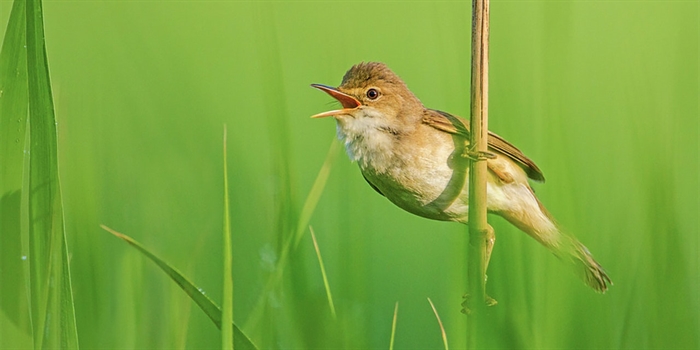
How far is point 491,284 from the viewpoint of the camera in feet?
5.97

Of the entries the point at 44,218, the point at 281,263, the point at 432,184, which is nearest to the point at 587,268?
the point at 432,184

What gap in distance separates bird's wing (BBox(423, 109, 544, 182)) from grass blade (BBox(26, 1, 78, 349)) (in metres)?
1.12

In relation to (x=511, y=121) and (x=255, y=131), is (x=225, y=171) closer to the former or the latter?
(x=511, y=121)

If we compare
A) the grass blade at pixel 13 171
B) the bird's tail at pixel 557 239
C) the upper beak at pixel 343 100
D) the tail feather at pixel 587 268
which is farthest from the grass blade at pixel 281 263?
the tail feather at pixel 587 268

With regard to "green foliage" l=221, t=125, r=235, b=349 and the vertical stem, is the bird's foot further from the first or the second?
"green foliage" l=221, t=125, r=235, b=349

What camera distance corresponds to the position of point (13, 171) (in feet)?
4.92

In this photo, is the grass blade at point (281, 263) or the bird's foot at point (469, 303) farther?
the grass blade at point (281, 263)

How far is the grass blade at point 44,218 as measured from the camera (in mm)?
1379

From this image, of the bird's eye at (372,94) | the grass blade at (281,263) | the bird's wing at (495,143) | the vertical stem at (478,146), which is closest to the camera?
the vertical stem at (478,146)

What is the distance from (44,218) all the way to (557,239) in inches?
53.7

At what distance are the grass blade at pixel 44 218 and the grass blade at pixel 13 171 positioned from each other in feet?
0.19

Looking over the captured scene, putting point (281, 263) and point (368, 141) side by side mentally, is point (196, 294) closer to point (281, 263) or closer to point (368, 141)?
point (281, 263)

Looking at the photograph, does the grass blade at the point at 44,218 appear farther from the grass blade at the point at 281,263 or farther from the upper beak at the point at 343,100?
the upper beak at the point at 343,100

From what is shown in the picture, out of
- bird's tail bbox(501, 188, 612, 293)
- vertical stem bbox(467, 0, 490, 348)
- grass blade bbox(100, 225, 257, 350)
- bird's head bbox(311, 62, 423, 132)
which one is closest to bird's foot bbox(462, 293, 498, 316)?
vertical stem bbox(467, 0, 490, 348)
